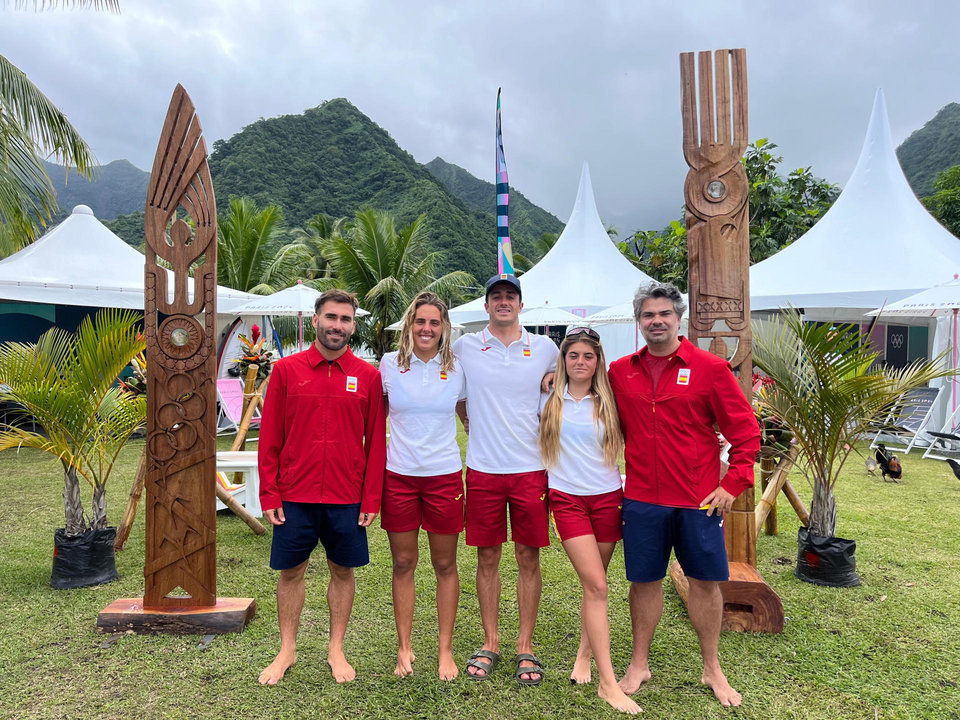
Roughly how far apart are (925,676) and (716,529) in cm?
137

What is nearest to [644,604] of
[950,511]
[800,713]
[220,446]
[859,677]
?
[800,713]

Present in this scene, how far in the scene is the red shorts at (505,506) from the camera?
286cm

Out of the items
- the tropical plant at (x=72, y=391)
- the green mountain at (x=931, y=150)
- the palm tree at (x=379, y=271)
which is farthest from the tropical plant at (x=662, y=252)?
the tropical plant at (x=72, y=391)

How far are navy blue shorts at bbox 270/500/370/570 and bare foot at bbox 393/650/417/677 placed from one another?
1.71 feet

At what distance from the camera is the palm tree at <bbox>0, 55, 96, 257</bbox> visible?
27.6 ft

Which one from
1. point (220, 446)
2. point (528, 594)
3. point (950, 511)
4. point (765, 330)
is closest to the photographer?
point (528, 594)

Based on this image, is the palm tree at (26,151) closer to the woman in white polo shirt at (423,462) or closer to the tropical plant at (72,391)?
the tropical plant at (72,391)

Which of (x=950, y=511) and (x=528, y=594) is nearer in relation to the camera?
(x=528, y=594)

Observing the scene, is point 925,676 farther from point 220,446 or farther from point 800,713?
point 220,446

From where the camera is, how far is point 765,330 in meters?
4.22

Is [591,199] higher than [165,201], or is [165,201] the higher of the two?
[591,199]

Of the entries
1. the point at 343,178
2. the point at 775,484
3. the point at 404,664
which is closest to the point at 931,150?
the point at 343,178

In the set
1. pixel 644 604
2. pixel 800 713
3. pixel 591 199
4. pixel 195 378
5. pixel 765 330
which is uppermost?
pixel 591 199

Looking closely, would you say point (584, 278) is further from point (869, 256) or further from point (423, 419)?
point (423, 419)
